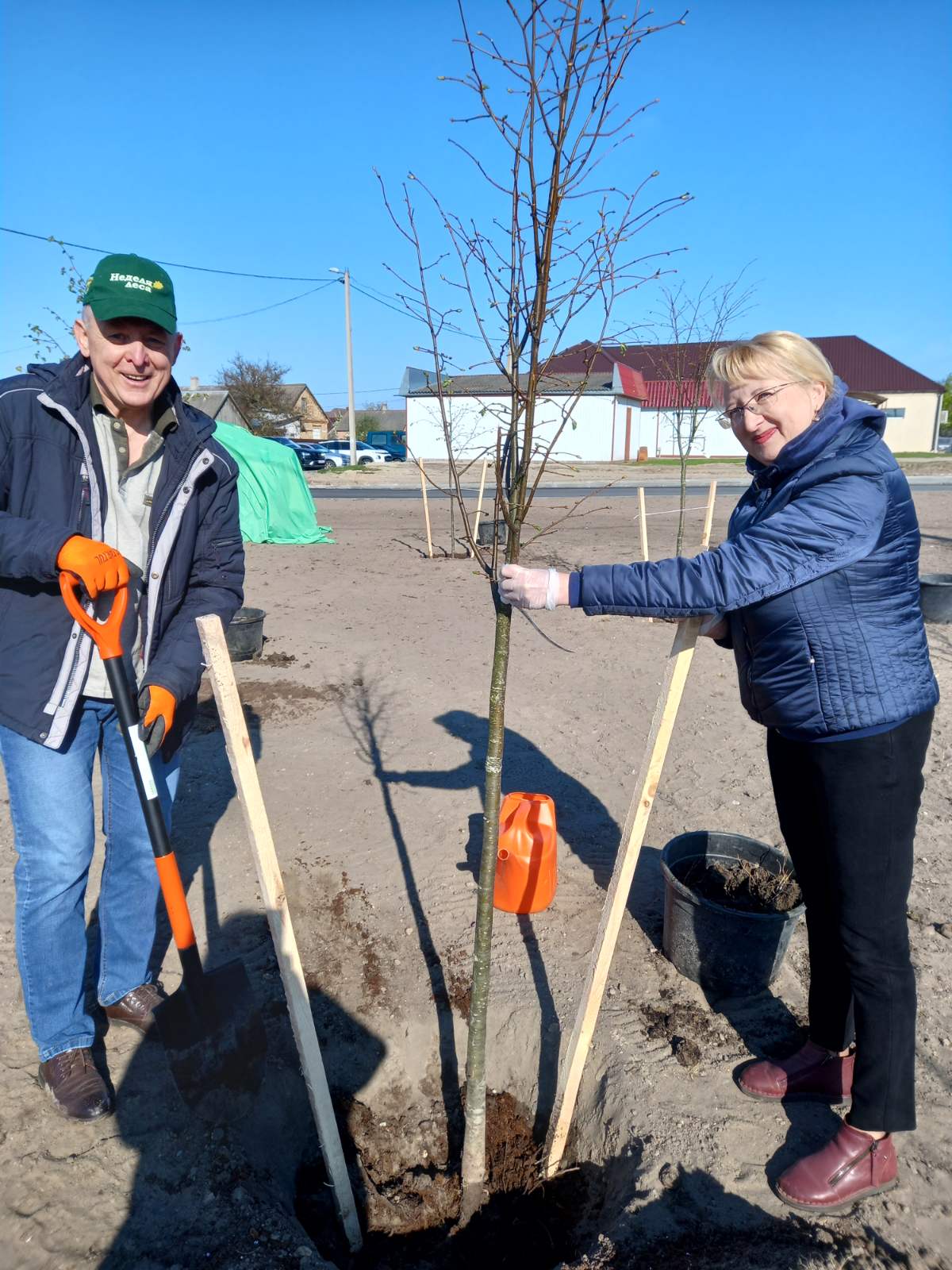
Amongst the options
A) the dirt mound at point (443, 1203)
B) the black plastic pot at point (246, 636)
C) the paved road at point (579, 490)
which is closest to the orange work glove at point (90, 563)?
the dirt mound at point (443, 1203)

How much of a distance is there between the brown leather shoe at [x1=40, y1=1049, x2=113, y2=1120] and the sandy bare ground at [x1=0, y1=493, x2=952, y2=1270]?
0.05 meters

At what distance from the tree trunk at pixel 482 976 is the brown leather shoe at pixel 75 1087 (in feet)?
3.64

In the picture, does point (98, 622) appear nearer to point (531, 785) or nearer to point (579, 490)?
point (531, 785)

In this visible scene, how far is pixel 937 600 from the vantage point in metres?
8.09

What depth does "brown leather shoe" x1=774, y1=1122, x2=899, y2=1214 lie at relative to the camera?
2176 millimetres

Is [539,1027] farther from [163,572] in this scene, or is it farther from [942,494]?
[942,494]

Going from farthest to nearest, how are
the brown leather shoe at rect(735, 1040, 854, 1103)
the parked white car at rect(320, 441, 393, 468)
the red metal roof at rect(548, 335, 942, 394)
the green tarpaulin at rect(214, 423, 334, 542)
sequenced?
the red metal roof at rect(548, 335, 942, 394) < the parked white car at rect(320, 441, 393, 468) < the green tarpaulin at rect(214, 423, 334, 542) < the brown leather shoe at rect(735, 1040, 854, 1103)

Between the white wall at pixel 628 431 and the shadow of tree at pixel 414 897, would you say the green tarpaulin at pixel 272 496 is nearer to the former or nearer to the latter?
the shadow of tree at pixel 414 897

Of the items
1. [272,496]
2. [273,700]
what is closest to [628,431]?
[272,496]

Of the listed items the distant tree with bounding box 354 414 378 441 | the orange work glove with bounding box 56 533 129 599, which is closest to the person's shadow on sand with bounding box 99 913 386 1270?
the orange work glove with bounding box 56 533 129 599

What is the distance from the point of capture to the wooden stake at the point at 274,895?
1.86 metres

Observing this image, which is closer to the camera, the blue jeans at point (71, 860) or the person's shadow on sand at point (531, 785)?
the blue jeans at point (71, 860)

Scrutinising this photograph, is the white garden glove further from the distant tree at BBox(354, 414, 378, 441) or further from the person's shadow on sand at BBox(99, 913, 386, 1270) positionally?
the distant tree at BBox(354, 414, 378, 441)

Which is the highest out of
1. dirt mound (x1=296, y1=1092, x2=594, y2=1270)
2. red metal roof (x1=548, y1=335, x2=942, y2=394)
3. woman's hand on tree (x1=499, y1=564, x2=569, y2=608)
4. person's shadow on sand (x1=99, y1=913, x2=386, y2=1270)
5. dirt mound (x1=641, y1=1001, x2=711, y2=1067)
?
red metal roof (x1=548, y1=335, x2=942, y2=394)
